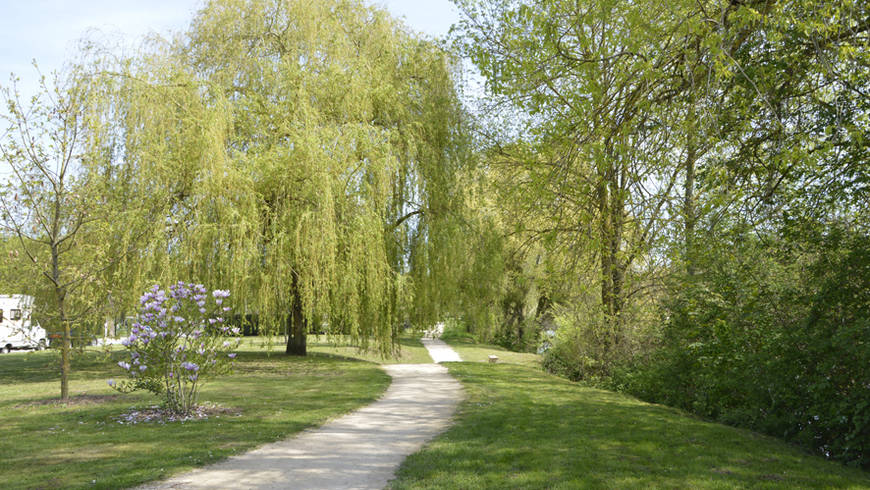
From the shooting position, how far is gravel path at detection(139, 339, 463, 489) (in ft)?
19.5

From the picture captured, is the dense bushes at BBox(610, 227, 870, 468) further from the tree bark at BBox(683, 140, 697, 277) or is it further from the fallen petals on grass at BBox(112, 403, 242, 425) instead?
the fallen petals on grass at BBox(112, 403, 242, 425)

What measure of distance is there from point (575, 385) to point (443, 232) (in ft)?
19.3

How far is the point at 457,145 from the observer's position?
59.7 feet

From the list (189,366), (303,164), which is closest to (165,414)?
(189,366)

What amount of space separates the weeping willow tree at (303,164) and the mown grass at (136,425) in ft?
6.67

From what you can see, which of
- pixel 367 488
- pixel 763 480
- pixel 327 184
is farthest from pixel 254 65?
pixel 763 480

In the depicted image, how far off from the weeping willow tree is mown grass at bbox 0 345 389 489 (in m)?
2.03

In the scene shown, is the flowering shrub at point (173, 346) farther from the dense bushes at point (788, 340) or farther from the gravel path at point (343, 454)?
the dense bushes at point (788, 340)

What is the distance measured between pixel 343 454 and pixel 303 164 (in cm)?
932

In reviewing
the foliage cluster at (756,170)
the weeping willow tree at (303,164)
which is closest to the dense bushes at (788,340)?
the foliage cluster at (756,170)

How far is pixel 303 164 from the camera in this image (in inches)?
588

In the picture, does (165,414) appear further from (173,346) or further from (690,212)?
(690,212)

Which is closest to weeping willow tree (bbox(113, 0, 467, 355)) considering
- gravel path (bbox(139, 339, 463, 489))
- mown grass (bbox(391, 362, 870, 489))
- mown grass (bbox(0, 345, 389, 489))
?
mown grass (bbox(0, 345, 389, 489))

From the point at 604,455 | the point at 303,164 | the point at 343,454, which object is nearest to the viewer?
the point at 604,455
